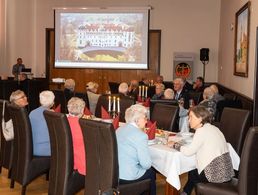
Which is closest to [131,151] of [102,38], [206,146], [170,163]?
[170,163]

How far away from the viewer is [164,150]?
3982 mm

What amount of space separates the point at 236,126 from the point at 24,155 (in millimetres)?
2284

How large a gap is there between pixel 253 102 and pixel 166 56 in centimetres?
691

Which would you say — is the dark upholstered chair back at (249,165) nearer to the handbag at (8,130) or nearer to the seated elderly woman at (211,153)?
the seated elderly woman at (211,153)

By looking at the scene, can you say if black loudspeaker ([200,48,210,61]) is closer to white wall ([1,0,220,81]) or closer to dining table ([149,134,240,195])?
white wall ([1,0,220,81])

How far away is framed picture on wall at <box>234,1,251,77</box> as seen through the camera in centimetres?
764

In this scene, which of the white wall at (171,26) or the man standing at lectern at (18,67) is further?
the white wall at (171,26)

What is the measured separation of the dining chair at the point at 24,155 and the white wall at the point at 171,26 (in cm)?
895

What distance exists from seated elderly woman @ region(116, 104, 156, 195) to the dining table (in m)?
0.20

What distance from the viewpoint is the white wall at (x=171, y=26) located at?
13.1 metres

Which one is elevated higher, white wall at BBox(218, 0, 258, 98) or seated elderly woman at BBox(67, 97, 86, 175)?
white wall at BBox(218, 0, 258, 98)

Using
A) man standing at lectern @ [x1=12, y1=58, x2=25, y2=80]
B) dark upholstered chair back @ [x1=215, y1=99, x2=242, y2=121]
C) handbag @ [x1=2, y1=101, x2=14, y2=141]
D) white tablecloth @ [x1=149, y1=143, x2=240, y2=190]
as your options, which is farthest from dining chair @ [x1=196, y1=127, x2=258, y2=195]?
man standing at lectern @ [x1=12, y1=58, x2=25, y2=80]

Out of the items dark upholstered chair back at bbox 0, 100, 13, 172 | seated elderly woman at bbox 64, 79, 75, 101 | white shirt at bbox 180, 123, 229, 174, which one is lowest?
dark upholstered chair back at bbox 0, 100, 13, 172

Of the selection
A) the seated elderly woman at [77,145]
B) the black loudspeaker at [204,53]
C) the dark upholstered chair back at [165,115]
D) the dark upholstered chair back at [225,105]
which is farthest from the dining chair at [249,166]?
the black loudspeaker at [204,53]
